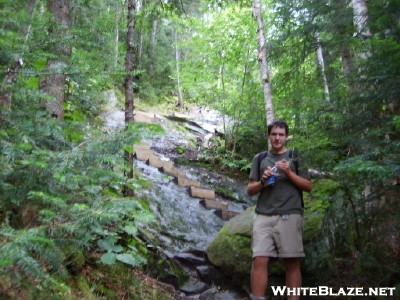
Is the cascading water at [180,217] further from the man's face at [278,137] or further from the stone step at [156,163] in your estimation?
the man's face at [278,137]

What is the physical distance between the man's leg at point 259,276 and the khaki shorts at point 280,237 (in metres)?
0.07

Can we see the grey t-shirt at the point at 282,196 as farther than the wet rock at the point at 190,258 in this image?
No

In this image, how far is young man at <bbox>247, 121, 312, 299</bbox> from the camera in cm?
393

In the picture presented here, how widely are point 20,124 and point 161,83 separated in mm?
24774

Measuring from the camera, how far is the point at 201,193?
421 inches

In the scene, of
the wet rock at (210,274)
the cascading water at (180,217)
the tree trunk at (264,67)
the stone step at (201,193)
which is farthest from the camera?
the stone step at (201,193)

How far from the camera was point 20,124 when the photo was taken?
3066mm

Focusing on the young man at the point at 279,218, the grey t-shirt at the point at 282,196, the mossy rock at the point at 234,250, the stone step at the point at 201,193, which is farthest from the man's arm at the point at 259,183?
the stone step at the point at 201,193

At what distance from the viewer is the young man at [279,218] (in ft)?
12.9

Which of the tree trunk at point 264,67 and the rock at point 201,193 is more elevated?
the tree trunk at point 264,67

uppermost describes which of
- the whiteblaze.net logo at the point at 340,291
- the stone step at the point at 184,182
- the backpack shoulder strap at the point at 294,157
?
the backpack shoulder strap at the point at 294,157

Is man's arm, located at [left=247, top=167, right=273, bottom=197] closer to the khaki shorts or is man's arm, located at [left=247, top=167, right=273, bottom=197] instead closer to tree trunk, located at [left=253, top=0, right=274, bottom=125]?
the khaki shorts

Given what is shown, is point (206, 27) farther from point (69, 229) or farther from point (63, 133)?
point (69, 229)

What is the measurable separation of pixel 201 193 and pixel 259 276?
6.86 meters
